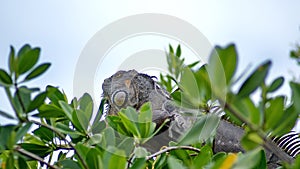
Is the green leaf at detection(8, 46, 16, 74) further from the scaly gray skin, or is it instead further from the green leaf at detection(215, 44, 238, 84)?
the scaly gray skin

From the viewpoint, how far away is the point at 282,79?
373mm

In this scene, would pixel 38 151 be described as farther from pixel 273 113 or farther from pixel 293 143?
pixel 293 143

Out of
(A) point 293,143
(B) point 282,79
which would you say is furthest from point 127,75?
(B) point 282,79

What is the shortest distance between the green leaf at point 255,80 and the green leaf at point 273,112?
2cm

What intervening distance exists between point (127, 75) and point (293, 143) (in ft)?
1.87

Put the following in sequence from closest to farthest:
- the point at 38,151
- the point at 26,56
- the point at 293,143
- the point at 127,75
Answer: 1. the point at 26,56
2. the point at 38,151
3. the point at 293,143
4. the point at 127,75

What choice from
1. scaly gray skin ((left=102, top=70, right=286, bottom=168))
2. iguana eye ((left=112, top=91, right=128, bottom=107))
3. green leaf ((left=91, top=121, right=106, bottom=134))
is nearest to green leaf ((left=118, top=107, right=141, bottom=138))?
green leaf ((left=91, top=121, right=106, bottom=134))

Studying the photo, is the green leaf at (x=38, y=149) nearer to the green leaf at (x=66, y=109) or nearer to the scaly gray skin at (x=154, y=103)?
the green leaf at (x=66, y=109)

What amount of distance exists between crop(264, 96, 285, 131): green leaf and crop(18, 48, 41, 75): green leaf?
9.6 inches

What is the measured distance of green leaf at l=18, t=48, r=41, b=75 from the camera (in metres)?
0.48

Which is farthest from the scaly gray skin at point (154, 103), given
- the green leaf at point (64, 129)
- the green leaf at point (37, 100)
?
the green leaf at point (37, 100)

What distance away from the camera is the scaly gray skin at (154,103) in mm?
1354

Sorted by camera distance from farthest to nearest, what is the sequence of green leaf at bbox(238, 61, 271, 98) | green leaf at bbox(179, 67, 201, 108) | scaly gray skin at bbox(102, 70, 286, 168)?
scaly gray skin at bbox(102, 70, 286, 168)
green leaf at bbox(179, 67, 201, 108)
green leaf at bbox(238, 61, 271, 98)

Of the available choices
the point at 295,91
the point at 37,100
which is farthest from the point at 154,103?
the point at 295,91
